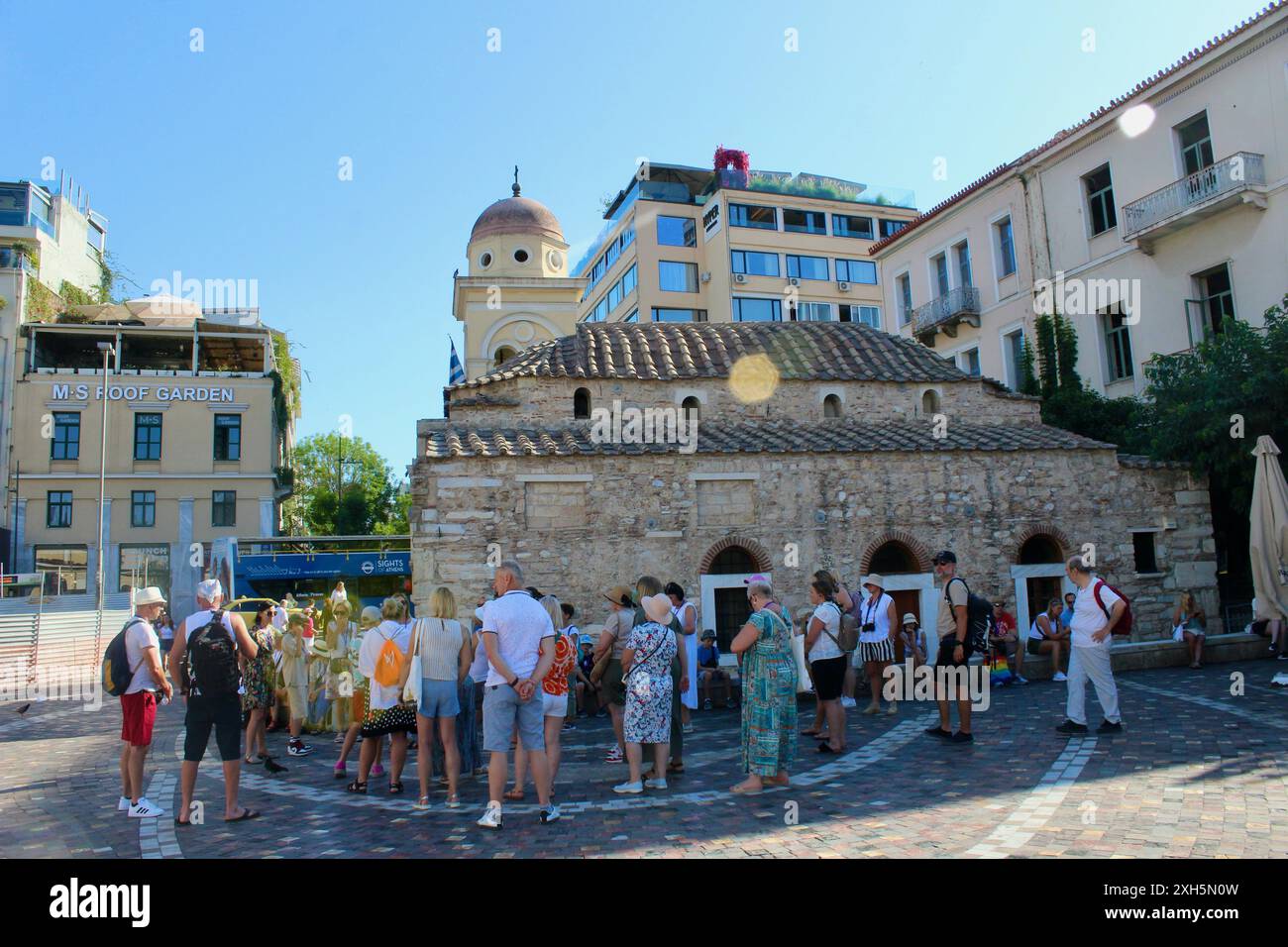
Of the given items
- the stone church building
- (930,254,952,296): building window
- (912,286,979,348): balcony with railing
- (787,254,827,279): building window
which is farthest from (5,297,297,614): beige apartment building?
(930,254,952,296): building window

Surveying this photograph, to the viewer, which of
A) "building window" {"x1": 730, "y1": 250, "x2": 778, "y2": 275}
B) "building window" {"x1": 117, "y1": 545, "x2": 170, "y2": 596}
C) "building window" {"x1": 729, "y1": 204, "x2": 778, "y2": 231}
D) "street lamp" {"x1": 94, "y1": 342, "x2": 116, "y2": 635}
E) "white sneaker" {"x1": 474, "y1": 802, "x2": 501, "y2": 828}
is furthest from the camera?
"building window" {"x1": 729, "y1": 204, "x2": 778, "y2": 231}

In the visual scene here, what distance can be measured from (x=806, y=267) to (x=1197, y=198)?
26.2 m

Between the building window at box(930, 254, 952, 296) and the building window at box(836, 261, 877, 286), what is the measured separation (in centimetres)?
1706

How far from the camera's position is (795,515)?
1705cm

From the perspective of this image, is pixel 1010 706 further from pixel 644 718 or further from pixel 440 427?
pixel 440 427

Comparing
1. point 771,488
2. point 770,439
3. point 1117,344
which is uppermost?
point 1117,344

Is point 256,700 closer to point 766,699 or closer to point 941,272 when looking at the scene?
point 766,699

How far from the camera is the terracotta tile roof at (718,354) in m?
19.0

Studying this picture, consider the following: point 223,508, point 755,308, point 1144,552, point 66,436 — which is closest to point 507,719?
point 1144,552

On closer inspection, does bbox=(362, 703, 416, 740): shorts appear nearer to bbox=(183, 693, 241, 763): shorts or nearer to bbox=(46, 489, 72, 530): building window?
bbox=(183, 693, 241, 763): shorts

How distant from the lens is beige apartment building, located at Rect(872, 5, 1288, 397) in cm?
1991

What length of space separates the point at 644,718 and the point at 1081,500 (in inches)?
543

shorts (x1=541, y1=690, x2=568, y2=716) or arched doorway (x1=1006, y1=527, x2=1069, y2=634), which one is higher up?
arched doorway (x1=1006, y1=527, x2=1069, y2=634)
